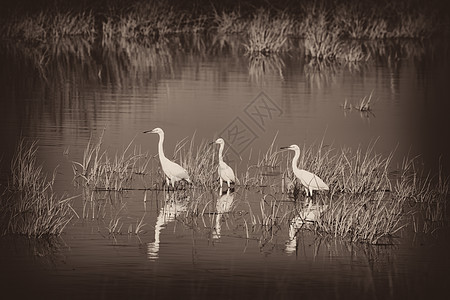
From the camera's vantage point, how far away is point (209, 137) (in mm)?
20594

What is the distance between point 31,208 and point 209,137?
712cm

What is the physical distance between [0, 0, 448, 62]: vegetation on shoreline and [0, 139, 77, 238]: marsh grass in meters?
21.7

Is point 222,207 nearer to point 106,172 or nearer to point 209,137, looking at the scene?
point 106,172

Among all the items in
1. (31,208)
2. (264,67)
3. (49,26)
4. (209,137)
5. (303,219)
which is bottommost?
(303,219)

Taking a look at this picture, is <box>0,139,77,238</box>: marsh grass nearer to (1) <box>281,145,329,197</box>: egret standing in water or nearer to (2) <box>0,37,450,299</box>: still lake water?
(2) <box>0,37,450,299</box>: still lake water

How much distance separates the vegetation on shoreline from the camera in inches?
1510

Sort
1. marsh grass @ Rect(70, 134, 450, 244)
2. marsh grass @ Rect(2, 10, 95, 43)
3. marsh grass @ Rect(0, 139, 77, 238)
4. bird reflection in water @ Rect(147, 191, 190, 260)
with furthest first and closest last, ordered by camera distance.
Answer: marsh grass @ Rect(2, 10, 95, 43)
marsh grass @ Rect(70, 134, 450, 244)
marsh grass @ Rect(0, 139, 77, 238)
bird reflection in water @ Rect(147, 191, 190, 260)

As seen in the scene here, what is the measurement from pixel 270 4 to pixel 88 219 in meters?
33.5

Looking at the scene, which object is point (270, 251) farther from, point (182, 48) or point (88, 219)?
point (182, 48)

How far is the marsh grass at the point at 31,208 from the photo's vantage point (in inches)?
502

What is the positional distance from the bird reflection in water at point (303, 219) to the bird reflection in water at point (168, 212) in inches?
54.9

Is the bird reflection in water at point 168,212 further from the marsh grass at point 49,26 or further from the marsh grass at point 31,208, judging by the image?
the marsh grass at point 49,26

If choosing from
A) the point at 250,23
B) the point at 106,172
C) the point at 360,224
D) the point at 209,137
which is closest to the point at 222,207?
the point at 106,172

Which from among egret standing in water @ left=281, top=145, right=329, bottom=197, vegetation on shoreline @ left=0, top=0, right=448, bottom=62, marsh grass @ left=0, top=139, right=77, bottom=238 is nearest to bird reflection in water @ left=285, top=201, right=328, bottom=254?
egret standing in water @ left=281, top=145, right=329, bottom=197
